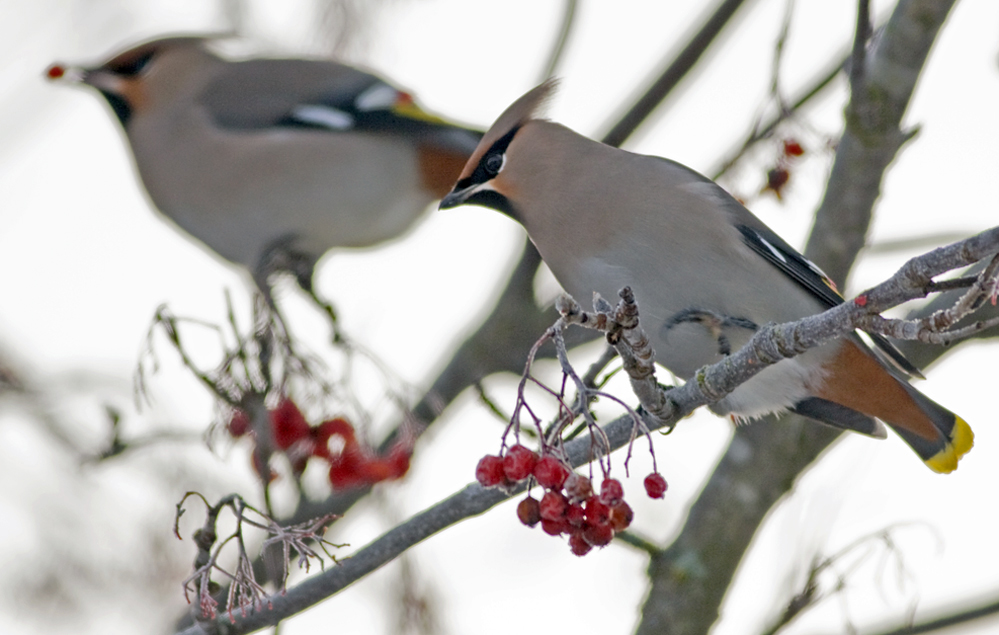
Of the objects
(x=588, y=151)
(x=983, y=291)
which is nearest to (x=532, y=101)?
(x=588, y=151)

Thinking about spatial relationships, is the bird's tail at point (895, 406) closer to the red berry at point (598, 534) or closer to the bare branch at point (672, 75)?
the red berry at point (598, 534)

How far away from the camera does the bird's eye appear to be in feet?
10.6

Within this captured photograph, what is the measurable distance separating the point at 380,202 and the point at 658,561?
1.75 meters

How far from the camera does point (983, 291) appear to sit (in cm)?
151

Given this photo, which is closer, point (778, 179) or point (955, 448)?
point (955, 448)

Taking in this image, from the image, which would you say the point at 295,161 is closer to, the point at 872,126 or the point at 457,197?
the point at 457,197

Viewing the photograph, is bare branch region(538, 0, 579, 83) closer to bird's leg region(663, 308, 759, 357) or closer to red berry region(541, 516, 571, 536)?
bird's leg region(663, 308, 759, 357)

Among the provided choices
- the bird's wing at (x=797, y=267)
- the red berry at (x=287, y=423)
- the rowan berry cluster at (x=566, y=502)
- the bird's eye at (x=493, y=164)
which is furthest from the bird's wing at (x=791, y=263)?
the red berry at (x=287, y=423)

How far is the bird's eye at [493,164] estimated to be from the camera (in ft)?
10.6

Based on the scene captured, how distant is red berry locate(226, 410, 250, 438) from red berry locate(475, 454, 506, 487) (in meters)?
1.16

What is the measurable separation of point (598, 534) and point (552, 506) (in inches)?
3.6

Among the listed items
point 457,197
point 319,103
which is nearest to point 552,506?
point 457,197

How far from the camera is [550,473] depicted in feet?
6.33

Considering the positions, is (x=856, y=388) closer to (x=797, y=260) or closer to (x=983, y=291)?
(x=797, y=260)
